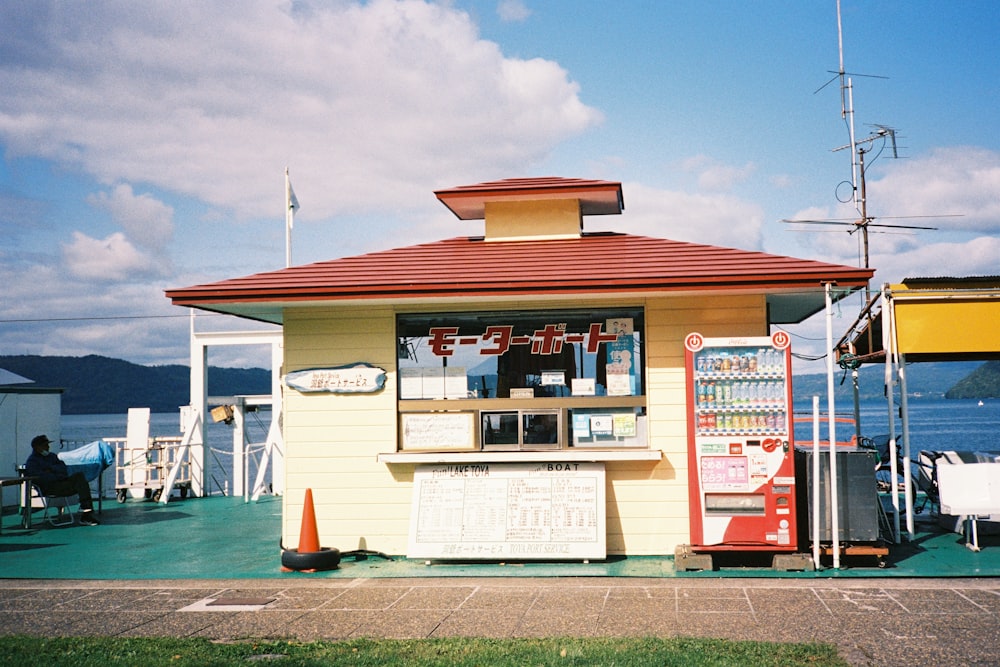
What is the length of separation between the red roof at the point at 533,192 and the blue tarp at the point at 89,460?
7.75 meters

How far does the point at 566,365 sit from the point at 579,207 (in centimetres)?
246

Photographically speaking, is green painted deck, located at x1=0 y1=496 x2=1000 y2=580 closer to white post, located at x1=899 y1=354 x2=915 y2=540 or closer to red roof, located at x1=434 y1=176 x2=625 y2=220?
white post, located at x1=899 y1=354 x2=915 y2=540

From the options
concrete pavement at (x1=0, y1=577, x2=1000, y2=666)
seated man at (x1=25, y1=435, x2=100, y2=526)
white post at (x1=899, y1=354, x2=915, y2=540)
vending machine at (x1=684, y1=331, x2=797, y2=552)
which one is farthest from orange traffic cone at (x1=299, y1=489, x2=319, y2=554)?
white post at (x1=899, y1=354, x2=915, y2=540)

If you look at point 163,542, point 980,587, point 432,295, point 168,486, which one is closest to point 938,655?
point 980,587

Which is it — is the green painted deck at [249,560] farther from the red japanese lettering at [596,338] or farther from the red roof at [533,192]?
the red roof at [533,192]

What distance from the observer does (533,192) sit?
36.3 feet

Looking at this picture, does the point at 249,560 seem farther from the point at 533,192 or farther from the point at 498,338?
the point at 533,192

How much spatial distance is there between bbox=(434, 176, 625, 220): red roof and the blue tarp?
775 centimetres

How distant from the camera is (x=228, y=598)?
8086mm

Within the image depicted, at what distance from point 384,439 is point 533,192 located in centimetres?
347

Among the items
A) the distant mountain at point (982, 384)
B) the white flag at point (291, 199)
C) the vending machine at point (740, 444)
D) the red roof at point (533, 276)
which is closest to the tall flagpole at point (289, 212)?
the white flag at point (291, 199)

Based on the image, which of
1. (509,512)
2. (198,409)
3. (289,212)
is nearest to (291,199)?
(289,212)

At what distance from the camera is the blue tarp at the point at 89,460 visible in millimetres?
14805

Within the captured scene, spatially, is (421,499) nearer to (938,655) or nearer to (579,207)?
(579,207)
